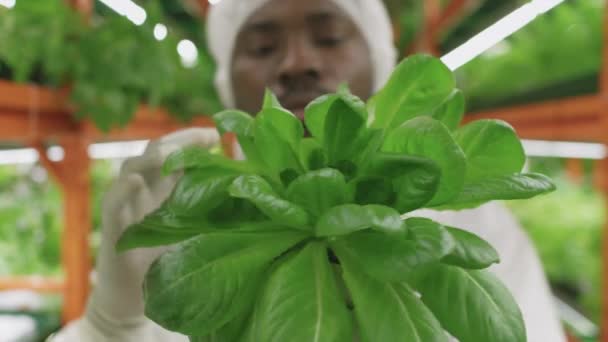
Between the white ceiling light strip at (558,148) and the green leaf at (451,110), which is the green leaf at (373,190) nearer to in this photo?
the green leaf at (451,110)

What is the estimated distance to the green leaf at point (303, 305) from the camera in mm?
239

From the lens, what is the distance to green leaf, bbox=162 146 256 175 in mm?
267

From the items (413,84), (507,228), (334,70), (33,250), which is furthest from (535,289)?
(33,250)

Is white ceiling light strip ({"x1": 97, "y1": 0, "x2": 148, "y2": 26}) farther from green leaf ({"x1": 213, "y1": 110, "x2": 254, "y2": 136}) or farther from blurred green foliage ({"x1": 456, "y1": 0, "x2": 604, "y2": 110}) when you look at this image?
blurred green foliage ({"x1": 456, "y1": 0, "x2": 604, "y2": 110})

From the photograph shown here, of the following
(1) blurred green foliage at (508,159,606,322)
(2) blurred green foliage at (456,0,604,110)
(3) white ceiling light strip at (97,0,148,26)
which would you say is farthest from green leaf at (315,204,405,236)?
(1) blurred green foliage at (508,159,606,322)

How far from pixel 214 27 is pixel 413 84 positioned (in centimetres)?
56

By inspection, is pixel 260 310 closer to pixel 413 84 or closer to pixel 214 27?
pixel 413 84

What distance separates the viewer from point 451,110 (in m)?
0.29

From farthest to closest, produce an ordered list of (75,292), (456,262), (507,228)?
(75,292), (507,228), (456,262)

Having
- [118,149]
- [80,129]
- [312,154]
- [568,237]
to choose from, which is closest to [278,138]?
[312,154]

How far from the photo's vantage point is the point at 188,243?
27 cm

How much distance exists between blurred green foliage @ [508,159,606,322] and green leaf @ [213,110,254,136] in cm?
181

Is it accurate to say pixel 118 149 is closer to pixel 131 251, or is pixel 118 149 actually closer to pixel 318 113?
pixel 131 251

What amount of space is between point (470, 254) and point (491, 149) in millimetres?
71
